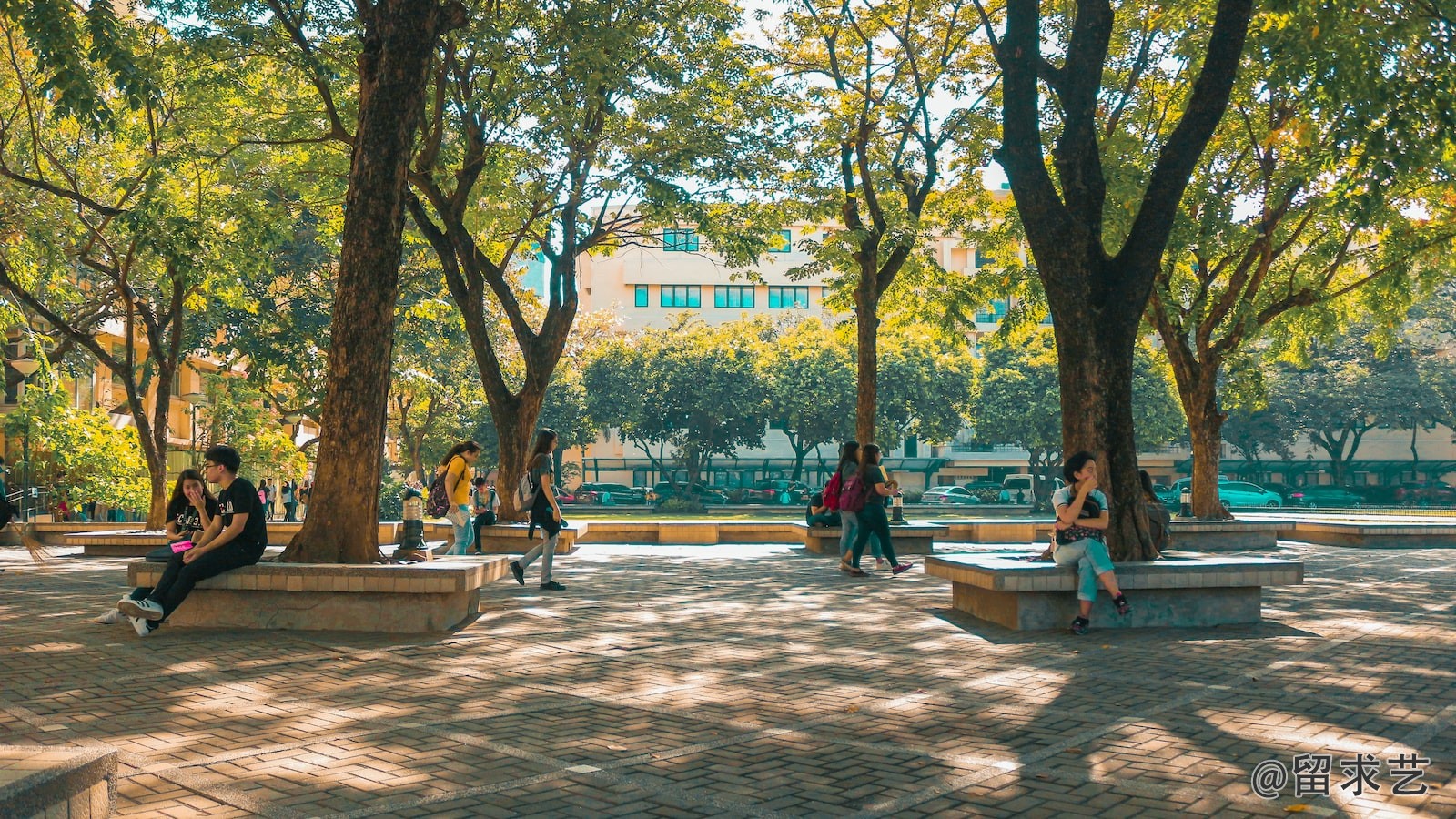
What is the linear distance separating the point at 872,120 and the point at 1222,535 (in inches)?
363

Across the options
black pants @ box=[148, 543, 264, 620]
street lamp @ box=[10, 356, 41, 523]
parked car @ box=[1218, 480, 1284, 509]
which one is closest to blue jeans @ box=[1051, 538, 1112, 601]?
black pants @ box=[148, 543, 264, 620]

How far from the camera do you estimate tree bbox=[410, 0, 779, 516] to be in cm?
1761

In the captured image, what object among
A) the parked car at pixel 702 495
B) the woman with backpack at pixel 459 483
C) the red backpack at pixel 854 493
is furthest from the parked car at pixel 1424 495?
the woman with backpack at pixel 459 483

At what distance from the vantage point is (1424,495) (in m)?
58.0

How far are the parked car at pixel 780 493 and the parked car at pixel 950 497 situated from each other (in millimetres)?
5778

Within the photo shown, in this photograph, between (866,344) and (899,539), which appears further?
(866,344)

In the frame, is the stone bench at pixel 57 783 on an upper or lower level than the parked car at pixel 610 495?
upper

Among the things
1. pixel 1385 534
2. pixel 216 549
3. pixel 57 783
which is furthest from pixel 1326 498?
pixel 57 783

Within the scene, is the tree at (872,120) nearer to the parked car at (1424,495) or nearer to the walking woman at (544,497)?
the walking woman at (544,497)

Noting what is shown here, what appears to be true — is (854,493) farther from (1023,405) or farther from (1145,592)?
(1023,405)

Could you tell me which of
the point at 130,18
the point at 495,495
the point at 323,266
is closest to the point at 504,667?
the point at 495,495

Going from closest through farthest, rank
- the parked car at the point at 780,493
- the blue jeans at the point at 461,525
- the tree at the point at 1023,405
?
the blue jeans at the point at 461,525, the tree at the point at 1023,405, the parked car at the point at 780,493

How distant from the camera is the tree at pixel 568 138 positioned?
17609 mm

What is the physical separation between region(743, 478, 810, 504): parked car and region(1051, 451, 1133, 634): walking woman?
48.0 metres
